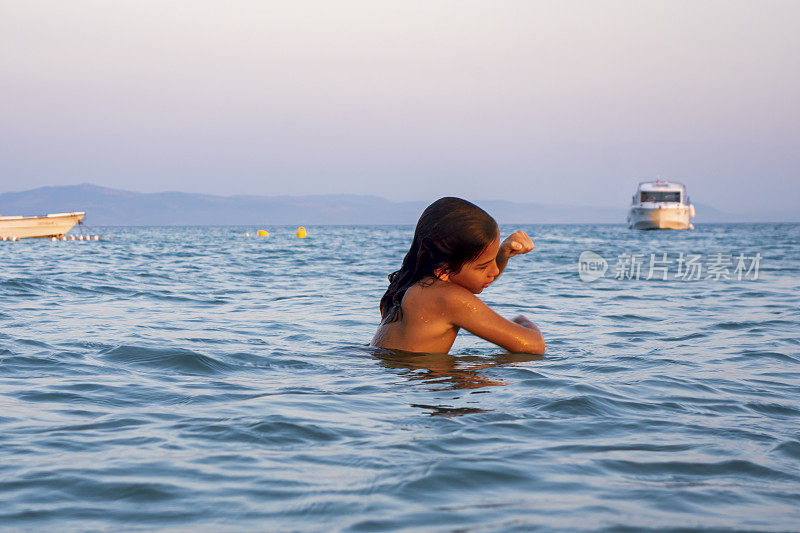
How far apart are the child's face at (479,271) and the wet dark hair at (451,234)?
0.03 meters

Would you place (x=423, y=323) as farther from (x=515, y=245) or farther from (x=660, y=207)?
(x=660, y=207)

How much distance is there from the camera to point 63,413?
3.21m

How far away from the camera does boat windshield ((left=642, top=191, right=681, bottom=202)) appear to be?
189 feet

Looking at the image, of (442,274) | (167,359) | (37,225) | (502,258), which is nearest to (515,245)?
(502,258)

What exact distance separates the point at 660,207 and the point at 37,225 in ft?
139

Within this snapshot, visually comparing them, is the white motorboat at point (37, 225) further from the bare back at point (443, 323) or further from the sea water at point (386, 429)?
the bare back at point (443, 323)

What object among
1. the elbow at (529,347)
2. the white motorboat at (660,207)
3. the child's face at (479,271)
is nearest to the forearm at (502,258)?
the child's face at (479,271)

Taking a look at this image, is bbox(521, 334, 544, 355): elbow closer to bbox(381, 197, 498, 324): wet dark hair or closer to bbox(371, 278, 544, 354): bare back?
bbox(371, 278, 544, 354): bare back

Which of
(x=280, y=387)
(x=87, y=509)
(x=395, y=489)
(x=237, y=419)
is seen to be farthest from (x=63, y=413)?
(x=395, y=489)

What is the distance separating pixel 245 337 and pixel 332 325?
1154 mm

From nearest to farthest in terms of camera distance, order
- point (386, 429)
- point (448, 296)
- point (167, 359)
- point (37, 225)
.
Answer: point (386, 429) → point (448, 296) → point (167, 359) → point (37, 225)

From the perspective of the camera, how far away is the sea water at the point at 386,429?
2.08 m

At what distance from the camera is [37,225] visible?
118 feet

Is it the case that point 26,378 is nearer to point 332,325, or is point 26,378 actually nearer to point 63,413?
point 63,413
